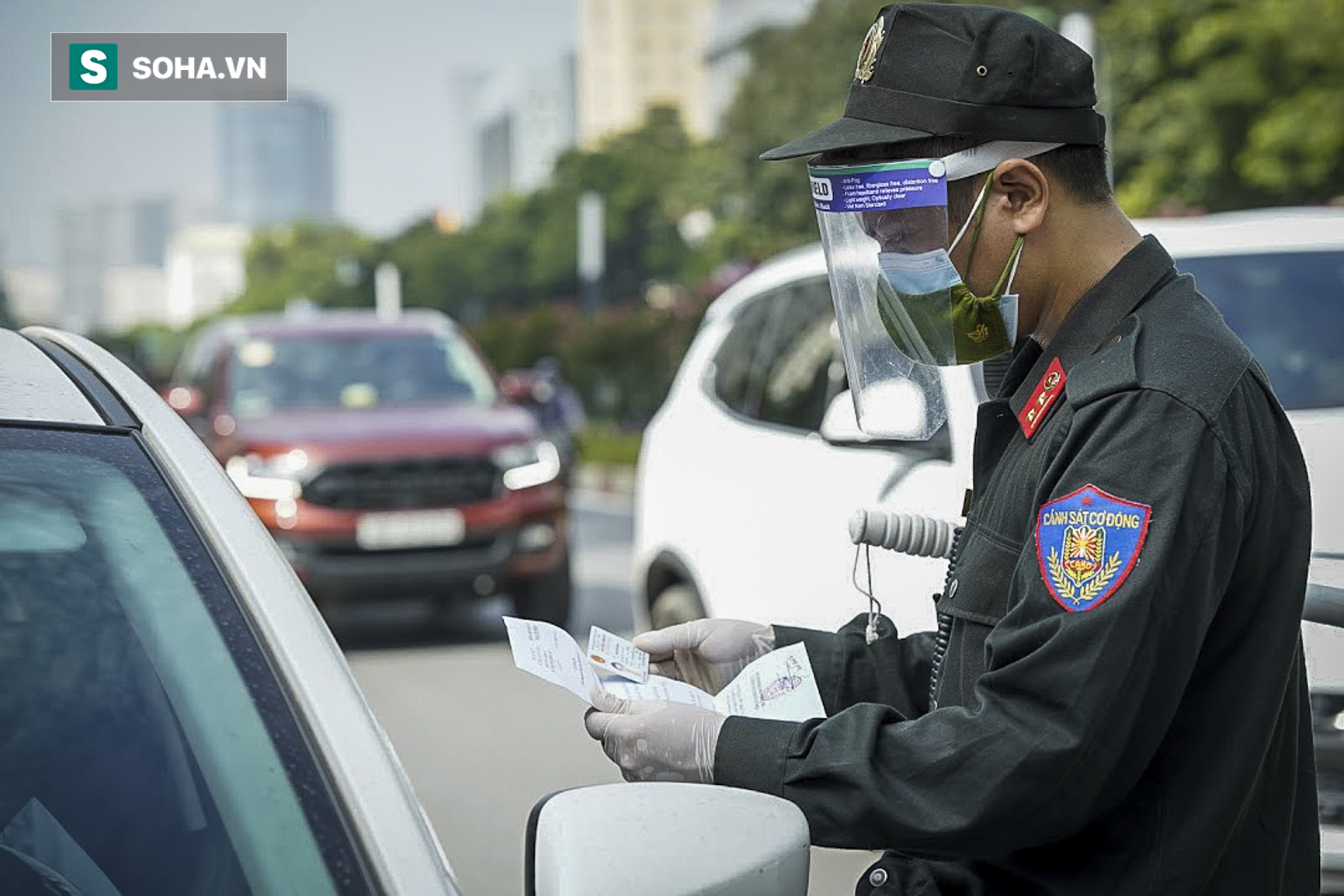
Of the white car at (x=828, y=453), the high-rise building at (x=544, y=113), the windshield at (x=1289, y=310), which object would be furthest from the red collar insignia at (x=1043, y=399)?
the high-rise building at (x=544, y=113)

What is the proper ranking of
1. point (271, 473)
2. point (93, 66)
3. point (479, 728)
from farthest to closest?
point (271, 473) < point (479, 728) < point (93, 66)

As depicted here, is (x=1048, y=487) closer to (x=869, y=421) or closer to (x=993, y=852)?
(x=993, y=852)

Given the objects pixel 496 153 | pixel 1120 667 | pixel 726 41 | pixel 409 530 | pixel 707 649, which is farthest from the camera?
pixel 496 153

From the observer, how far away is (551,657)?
2.10 metres

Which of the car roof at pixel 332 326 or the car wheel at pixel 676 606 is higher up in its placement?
the car roof at pixel 332 326

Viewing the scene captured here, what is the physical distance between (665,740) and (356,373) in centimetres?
826

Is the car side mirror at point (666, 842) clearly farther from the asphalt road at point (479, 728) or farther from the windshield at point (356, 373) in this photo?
the windshield at point (356, 373)

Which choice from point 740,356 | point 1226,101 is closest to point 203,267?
point 1226,101

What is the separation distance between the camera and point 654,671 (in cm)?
239

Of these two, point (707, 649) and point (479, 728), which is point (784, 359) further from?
point (707, 649)

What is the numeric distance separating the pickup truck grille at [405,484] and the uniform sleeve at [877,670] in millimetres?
6811

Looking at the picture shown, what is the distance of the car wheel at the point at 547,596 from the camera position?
30.7ft

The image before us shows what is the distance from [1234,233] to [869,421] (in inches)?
119

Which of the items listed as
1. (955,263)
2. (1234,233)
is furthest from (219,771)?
(1234,233)
